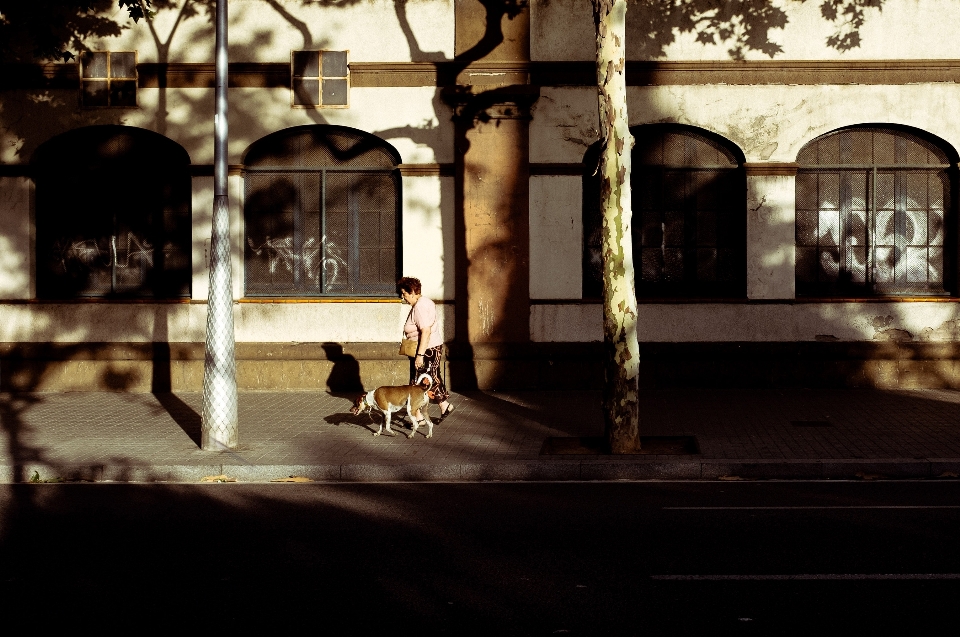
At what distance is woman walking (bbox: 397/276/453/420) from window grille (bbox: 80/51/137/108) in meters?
6.04

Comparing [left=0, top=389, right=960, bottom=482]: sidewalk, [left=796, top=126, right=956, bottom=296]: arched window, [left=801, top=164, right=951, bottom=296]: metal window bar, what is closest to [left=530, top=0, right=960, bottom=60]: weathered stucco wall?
[left=796, top=126, right=956, bottom=296]: arched window

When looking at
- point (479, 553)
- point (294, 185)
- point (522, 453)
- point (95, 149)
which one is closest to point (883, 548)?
point (479, 553)

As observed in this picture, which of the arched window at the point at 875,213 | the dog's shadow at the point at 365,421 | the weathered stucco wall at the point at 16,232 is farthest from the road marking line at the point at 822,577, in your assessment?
the weathered stucco wall at the point at 16,232

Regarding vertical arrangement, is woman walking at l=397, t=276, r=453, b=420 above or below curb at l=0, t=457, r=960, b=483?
above

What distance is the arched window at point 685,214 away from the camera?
15797 millimetres

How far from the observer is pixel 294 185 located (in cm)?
1602

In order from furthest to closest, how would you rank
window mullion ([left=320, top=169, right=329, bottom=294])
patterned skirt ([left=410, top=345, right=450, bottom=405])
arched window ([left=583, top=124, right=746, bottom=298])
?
window mullion ([left=320, top=169, right=329, bottom=294])
arched window ([left=583, top=124, right=746, bottom=298])
patterned skirt ([left=410, top=345, right=450, bottom=405])

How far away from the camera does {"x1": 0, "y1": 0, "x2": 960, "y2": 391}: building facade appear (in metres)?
15.5

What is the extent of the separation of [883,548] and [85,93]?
12.9 meters

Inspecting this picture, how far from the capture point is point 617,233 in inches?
414

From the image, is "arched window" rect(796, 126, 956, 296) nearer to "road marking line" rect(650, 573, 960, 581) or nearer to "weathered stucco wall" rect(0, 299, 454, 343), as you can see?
"weathered stucco wall" rect(0, 299, 454, 343)

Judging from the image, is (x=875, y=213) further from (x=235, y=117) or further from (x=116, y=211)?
(x=116, y=211)

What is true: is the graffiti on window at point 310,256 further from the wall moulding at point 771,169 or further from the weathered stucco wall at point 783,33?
the wall moulding at point 771,169

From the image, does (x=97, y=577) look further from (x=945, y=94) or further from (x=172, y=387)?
(x=945, y=94)
